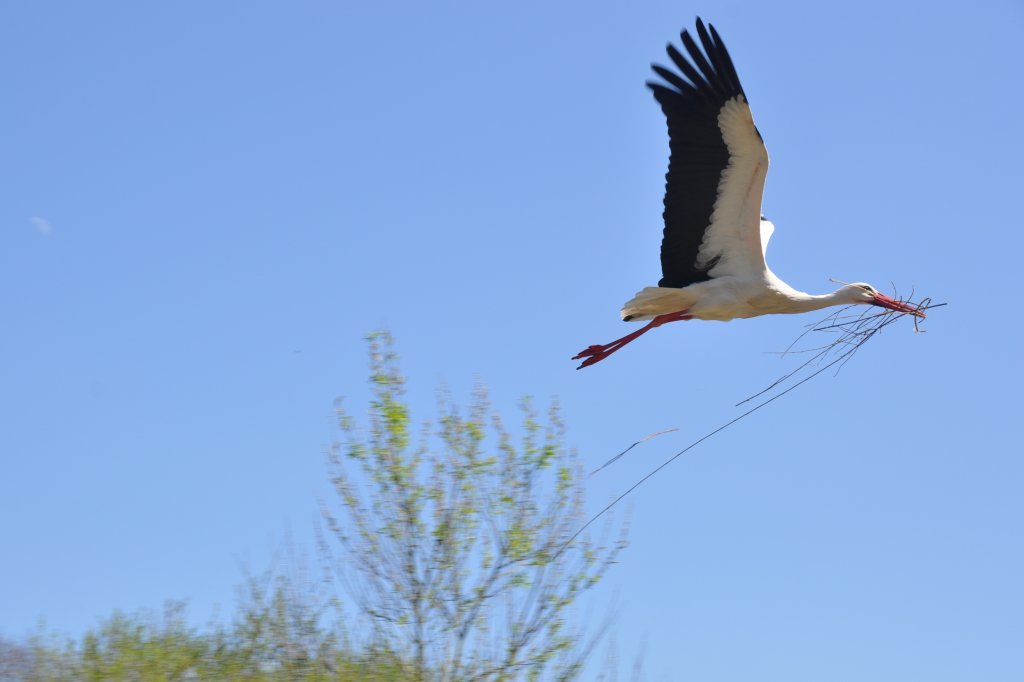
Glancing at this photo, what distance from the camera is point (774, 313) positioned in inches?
459

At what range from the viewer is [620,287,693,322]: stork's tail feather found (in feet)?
38.1

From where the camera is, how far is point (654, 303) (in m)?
11.7

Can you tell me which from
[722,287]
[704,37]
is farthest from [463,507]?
[704,37]

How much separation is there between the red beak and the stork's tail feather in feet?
4.10

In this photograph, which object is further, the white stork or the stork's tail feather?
the stork's tail feather

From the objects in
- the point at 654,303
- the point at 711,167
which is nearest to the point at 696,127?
the point at 711,167

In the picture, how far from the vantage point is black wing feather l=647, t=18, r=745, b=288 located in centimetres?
1092

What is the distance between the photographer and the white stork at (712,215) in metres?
11.0

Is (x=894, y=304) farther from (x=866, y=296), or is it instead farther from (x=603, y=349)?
(x=603, y=349)

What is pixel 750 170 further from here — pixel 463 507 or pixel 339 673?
pixel 339 673

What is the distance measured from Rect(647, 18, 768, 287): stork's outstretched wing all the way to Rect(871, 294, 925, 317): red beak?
84 centimetres

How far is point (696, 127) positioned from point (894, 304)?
1.81 metres

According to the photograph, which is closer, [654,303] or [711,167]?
[711,167]

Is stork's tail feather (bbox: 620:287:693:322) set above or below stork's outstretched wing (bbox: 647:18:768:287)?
below
